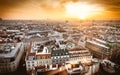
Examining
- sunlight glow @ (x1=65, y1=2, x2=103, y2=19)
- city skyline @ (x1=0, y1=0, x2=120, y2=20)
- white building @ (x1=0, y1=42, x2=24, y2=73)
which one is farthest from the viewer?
sunlight glow @ (x1=65, y1=2, x2=103, y2=19)

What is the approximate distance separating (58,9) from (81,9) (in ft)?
2.43

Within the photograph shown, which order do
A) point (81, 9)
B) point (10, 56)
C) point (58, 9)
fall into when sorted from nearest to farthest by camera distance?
point (10, 56) → point (58, 9) → point (81, 9)

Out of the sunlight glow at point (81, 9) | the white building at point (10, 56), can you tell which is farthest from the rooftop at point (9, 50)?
the sunlight glow at point (81, 9)

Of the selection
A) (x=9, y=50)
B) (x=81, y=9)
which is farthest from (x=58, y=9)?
(x=9, y=50)

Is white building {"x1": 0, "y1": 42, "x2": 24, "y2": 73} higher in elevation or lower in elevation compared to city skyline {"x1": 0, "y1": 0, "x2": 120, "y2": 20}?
lower

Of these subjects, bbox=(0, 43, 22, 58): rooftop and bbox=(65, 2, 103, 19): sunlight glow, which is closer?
bbox=(0, 43, 22, 58): rooftop

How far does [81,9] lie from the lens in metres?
4.14

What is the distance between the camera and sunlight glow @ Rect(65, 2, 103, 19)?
4038 mm

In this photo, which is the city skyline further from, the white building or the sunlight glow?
the white building

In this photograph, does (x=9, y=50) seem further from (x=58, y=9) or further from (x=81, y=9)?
(x=81, y=9)

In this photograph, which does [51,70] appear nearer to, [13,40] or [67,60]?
[67,60]

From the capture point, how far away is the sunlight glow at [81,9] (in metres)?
4.04

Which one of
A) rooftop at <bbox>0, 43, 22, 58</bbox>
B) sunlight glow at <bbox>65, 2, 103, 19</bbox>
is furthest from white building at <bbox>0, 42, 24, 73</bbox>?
sunlight glow at <bbox>65, 2, 103, 19</bbox>

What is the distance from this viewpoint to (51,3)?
3934 millimetres
